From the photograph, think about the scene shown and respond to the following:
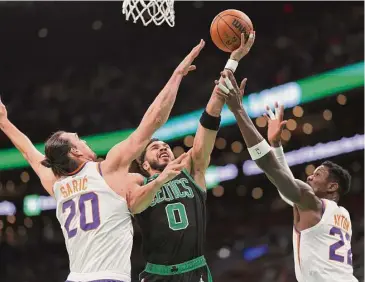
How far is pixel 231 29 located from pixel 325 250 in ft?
6.36

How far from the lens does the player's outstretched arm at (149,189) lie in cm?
423

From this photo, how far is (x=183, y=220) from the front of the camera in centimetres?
514

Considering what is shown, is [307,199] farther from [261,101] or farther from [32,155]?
[261,101]

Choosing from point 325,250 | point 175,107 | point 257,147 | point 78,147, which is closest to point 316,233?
point 325,250

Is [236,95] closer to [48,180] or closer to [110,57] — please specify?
[48,180]

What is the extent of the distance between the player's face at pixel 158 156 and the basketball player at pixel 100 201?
786 millimetres

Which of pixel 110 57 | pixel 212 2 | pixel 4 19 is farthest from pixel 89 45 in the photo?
pixel 212 2

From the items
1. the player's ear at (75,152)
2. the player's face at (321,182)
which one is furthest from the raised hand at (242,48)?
the player's ear at (75,152)

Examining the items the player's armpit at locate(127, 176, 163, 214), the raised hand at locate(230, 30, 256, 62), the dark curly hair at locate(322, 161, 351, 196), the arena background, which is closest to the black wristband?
the raised hand at locate(230, 30, 256, 62)

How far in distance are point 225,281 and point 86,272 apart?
7.83 meters

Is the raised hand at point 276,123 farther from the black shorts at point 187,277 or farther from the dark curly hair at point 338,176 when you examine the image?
the black shorts at point 187,277

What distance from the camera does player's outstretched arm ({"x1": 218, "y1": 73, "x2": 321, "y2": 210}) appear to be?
174 inches

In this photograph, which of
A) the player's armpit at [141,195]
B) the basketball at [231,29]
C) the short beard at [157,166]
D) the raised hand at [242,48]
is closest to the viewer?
the player's armpit at [141,195]

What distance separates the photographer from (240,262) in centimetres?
1262
